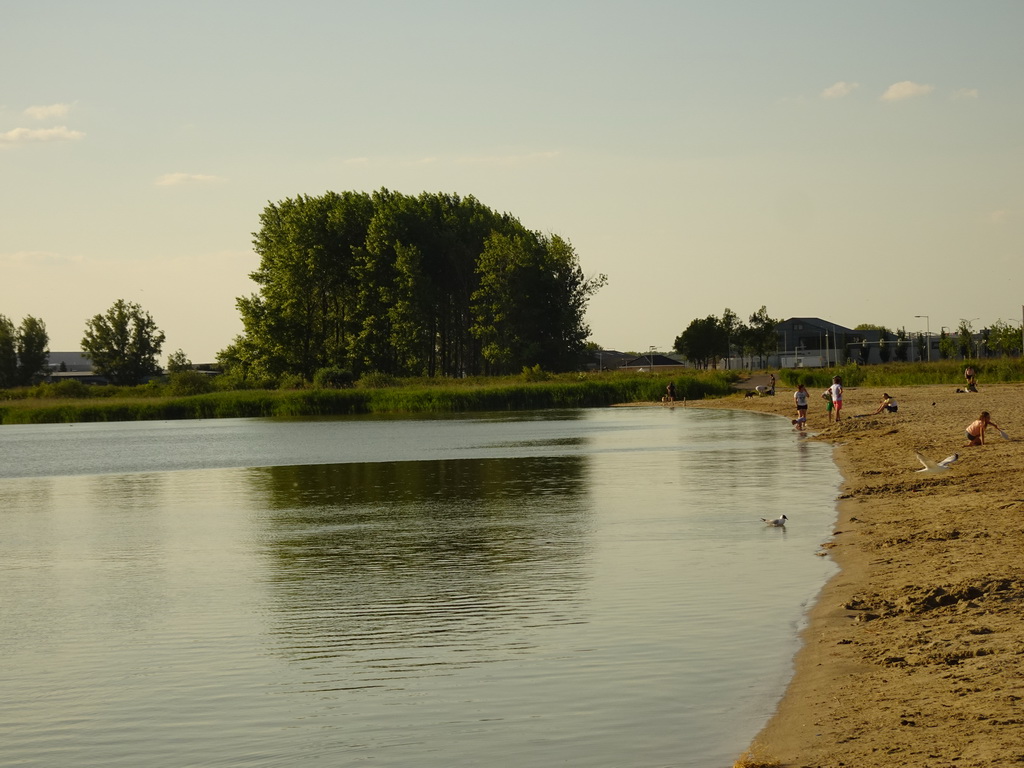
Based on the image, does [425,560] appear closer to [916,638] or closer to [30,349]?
[916,638]

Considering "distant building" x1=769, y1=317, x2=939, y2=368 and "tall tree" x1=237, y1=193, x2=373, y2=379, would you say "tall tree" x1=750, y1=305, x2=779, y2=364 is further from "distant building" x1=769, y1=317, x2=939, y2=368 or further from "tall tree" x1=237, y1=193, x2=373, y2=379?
"tall tree" x1=237, y1=193, x2=373, y2=379

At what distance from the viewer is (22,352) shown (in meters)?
156

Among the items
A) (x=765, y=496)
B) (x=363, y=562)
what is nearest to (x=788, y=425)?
(x=765, y=496)

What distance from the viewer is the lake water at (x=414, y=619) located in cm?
840

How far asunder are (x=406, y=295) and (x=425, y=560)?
86.5 metres

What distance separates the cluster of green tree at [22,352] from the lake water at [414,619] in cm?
13636

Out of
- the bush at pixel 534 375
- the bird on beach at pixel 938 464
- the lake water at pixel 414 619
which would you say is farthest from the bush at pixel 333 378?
the bird on beach at pixel 938 464

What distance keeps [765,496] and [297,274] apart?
8726cm

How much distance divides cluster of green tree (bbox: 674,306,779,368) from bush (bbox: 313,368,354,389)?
54.7m

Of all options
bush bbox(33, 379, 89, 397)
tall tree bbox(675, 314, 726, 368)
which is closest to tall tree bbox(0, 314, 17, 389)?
bush bbox(33, 379, 89, 397)

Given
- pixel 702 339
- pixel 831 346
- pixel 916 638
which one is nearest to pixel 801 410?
pixel 916 638

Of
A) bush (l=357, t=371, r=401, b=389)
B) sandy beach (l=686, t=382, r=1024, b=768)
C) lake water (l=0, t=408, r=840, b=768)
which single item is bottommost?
lake water (l=0, t=408, r=840, b=768)

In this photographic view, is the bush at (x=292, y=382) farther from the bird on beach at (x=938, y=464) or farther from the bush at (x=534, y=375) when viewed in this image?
the bird on beach at (x=938, y=464)

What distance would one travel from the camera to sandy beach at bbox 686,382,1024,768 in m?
7.17
